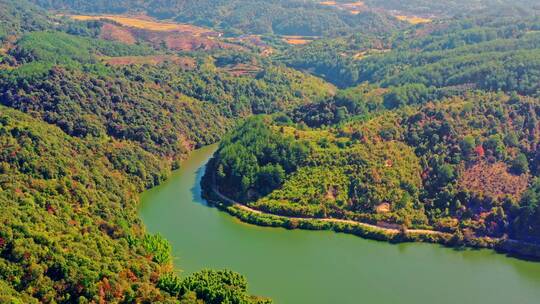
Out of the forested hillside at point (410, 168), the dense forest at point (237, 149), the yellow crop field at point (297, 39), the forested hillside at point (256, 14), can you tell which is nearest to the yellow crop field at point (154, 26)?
the forested hillside at point (256, 14)

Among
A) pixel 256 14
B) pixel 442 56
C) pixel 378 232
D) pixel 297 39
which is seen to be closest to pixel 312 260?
pixel 378 232

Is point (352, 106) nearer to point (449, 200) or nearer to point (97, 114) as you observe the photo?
point (449, 200)

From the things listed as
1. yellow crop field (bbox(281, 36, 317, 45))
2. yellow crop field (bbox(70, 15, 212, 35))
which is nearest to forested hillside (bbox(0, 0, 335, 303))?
yellow crop field (bbox(70, 15, 212, 35))

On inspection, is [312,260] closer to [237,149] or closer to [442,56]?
[237,149]

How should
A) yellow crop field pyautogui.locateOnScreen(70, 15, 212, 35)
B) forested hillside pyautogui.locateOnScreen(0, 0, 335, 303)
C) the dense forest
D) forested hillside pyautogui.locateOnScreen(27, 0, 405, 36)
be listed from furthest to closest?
forested hillside pyautogui.locateOnScreen(27, 0, 405, 36)
yellow crop field pyautogui.locateOnScreen(70, 15, 212, 35)
the dense forest
forested hillside pyautogui.locateOnScreen(0, 0, 335, 303)

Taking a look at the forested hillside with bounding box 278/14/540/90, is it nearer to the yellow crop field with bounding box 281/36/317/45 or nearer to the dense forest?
the dense forest

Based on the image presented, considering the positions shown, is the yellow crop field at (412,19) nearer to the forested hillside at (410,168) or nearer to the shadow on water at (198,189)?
the forested hillside at (410,168)

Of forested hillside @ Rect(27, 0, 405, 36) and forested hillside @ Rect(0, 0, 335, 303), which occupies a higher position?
forested hillside @ Rect(27, 0, 405, 36)

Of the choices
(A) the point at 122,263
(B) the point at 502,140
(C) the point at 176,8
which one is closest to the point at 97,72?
(A) the point at 122,263

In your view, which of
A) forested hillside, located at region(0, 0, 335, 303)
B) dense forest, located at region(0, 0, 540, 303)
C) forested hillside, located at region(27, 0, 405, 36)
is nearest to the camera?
forested hillside, located at region(0, 0, 335, 303)

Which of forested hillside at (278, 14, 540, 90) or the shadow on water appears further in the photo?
forested hillside at (278, 14, 540, 90)

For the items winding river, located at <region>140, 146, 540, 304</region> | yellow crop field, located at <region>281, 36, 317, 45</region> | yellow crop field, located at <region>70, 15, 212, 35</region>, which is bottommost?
winding river, located at <region>140, 146, 540, 304</region>
